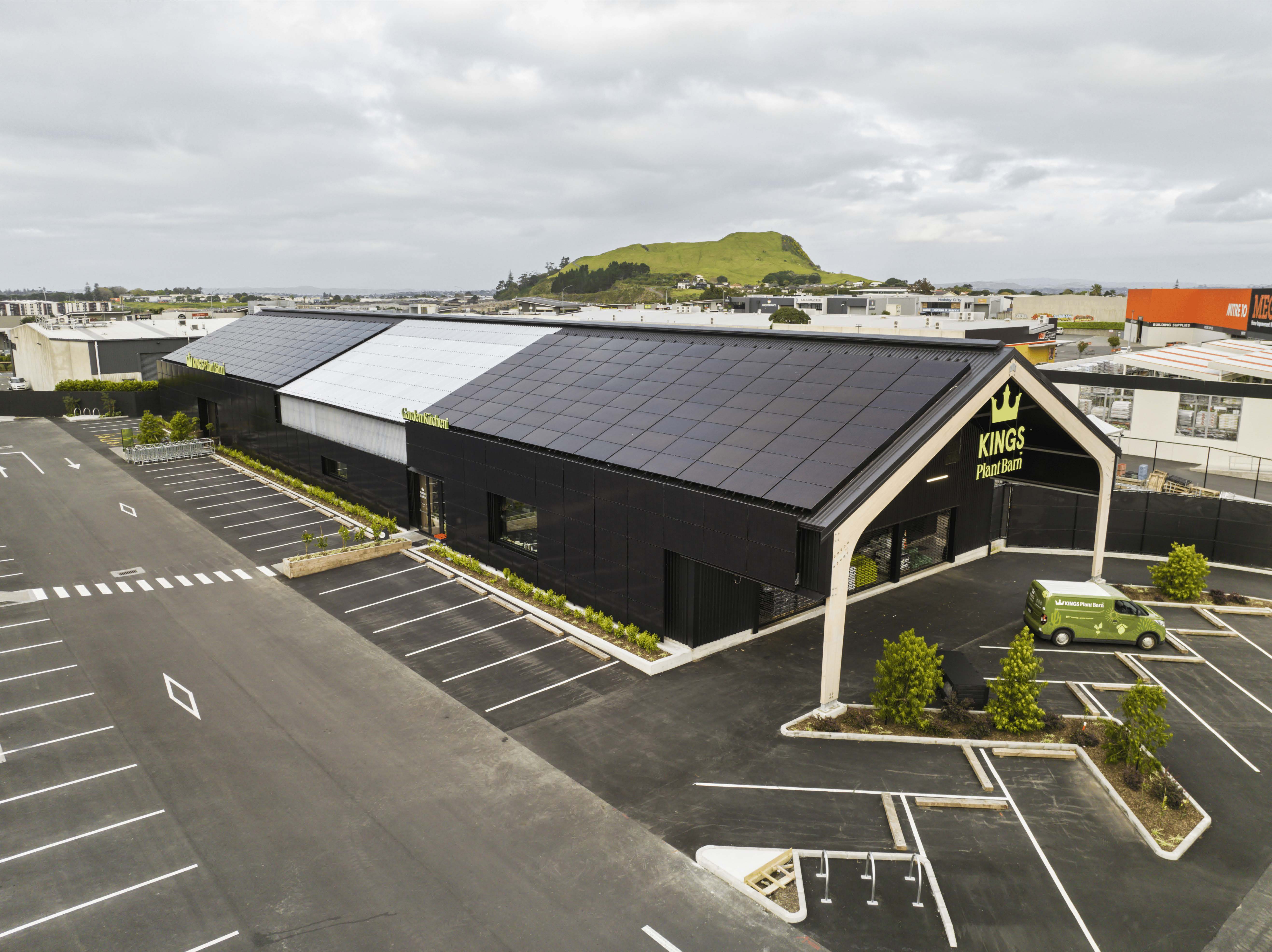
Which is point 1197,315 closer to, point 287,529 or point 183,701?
point 287,529

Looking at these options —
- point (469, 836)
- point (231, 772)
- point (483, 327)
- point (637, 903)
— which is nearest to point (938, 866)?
point (637, 903)

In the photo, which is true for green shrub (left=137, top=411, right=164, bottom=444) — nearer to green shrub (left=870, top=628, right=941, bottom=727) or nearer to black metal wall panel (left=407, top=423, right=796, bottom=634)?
black metal wall panel (left=407, top=423, right=796, bottom=634)

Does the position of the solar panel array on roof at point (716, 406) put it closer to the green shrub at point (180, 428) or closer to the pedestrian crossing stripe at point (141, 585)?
the pedestrian crossing stripe at point (141, 585)

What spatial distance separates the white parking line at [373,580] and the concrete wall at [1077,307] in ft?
575

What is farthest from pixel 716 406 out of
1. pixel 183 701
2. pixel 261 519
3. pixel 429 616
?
pixel 261 519

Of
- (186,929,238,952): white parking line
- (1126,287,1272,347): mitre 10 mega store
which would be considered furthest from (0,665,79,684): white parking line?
(1126,287,1272,347): mitre 10 mega store

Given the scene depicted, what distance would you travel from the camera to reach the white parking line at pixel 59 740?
1905 cm

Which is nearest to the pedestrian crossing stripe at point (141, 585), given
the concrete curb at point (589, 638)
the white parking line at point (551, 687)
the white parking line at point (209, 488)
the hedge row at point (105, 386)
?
the concrete curb at point (589, 638)

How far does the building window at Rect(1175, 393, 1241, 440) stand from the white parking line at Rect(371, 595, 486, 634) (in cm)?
4729

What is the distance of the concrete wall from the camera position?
592ft

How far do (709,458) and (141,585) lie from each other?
75.5 ft

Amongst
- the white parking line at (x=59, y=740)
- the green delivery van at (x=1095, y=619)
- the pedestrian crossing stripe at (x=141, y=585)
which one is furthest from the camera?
the pedestrian crossing stripe at (x=141, y=585)

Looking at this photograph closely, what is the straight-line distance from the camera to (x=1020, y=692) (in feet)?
64.6

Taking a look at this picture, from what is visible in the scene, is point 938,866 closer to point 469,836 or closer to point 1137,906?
point 1137,906
